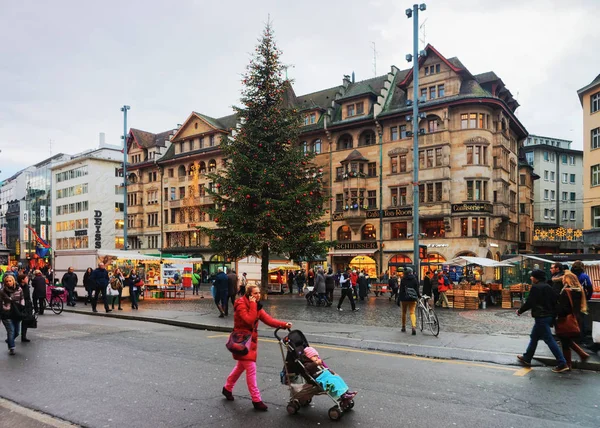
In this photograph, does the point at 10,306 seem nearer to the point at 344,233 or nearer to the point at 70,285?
the point at 70,285

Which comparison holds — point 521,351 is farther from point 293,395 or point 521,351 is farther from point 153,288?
point 153,288

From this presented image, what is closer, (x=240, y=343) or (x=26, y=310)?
(x=240, y=343)

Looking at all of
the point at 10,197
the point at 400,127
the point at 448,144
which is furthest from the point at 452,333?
the point at 10,197

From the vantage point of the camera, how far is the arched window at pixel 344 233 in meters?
47.2

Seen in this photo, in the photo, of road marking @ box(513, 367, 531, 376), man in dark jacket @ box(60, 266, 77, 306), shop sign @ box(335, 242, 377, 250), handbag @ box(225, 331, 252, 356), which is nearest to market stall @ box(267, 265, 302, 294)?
shop sign @ box(335, 242, 377, 250)

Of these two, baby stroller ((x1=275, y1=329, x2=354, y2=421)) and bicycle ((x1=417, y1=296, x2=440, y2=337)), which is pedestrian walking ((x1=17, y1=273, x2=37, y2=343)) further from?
bicycle ((x1=417, y1=296, x2=440, y2=337))

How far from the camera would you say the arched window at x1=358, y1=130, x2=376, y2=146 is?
1839 inches

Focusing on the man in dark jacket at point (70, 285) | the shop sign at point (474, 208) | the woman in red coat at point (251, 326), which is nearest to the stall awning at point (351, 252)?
the shop sign at point (474, 208)

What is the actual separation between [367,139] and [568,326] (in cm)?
3870

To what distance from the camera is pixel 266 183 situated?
27719 mm

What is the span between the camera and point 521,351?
36.0ft

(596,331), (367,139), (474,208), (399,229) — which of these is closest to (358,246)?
(399,229)

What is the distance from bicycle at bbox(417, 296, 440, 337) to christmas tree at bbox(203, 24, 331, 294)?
536 inches

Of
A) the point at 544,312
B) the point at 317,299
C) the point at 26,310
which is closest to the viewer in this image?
the point at 544,312
